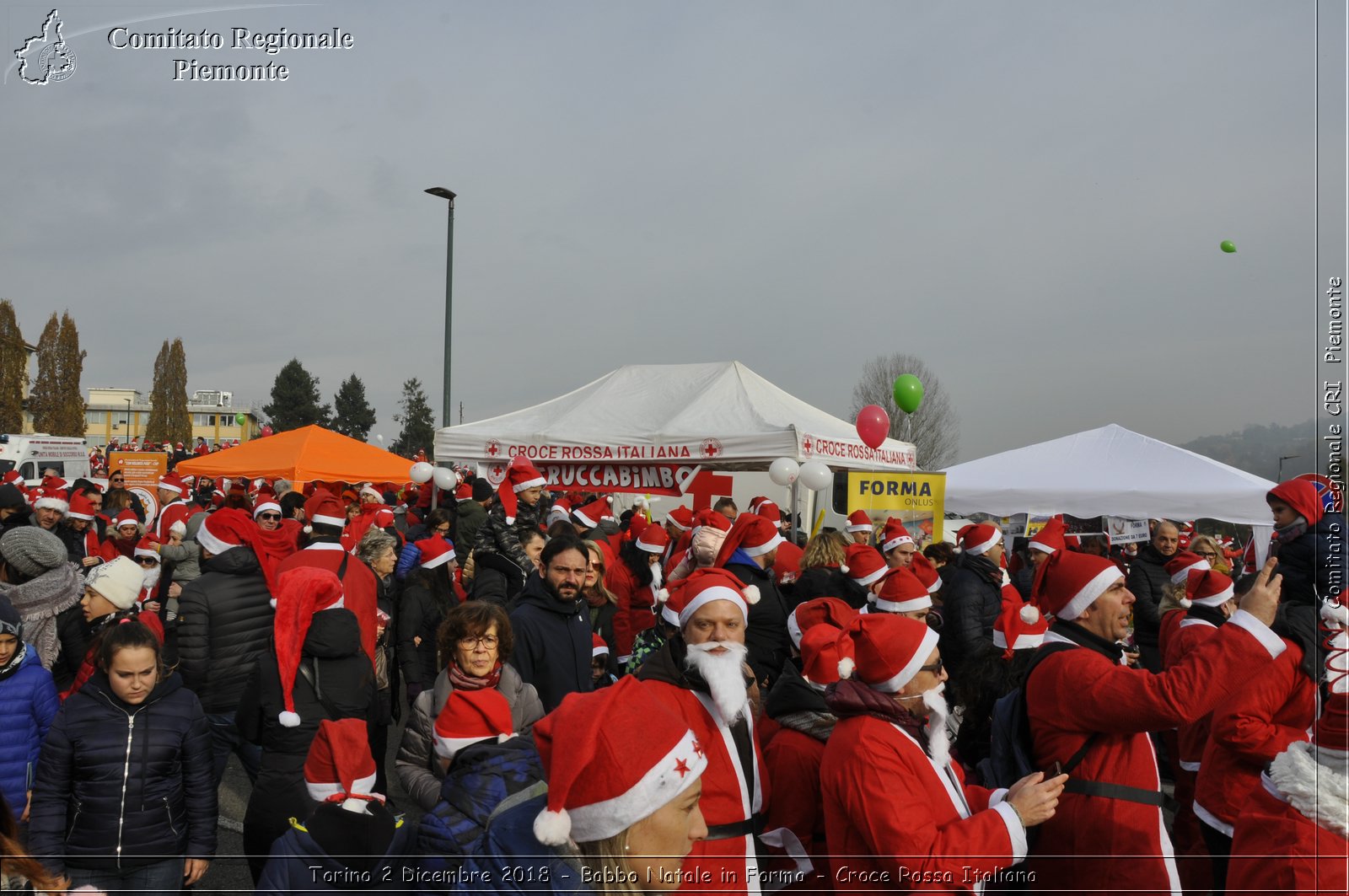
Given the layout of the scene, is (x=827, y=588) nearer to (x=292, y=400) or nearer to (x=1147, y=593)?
(x=1147, y=593)

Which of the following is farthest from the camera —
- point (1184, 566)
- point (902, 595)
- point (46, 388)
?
point (46, 388)

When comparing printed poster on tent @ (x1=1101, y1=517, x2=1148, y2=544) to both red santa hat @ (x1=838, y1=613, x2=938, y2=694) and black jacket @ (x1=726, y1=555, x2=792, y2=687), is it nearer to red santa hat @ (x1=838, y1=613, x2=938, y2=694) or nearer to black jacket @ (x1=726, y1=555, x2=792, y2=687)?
black jacket @ (x1=726, y1=555, x2=792, y2=687)

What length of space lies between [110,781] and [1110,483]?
12509 millimetres

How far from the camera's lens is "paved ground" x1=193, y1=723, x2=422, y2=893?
191 inches

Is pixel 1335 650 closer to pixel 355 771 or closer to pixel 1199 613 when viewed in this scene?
pixel 1199 613

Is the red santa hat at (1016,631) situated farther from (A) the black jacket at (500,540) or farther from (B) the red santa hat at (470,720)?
(A) the black jacket at (500,540)

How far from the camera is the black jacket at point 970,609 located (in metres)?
5.89

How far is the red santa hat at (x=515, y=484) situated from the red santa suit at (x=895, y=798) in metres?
5.43

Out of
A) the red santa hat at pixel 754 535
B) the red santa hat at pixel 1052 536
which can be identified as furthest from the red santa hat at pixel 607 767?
the red santa hat at pixel 1052 536

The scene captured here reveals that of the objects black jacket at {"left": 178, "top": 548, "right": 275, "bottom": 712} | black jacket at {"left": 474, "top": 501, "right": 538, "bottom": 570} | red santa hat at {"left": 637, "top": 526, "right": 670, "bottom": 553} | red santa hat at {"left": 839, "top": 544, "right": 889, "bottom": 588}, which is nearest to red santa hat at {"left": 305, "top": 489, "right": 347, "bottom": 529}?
black jacket at {"left": 178, "top": 548, "right": 275, "bottom": 712}

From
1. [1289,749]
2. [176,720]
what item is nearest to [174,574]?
[176,720]

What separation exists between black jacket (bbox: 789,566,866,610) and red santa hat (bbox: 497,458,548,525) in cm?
263

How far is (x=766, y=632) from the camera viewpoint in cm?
493

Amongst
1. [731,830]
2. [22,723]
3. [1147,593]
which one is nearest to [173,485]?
[22,723]
